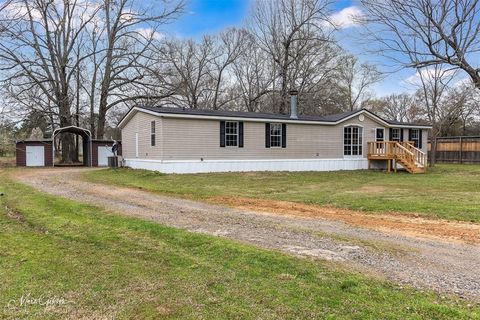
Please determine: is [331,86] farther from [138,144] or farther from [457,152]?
[138,144]

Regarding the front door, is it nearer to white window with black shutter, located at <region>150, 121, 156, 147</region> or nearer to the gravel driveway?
white window with black shutter, located at <region>150, 121, 156, 147</region>

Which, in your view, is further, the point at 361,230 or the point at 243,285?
the point at 361,230

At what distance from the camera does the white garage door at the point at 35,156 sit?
23625mm

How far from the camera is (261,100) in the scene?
113 ft

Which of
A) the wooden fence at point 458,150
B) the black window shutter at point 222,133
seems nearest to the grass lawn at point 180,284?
the black window shutter at point 222,133

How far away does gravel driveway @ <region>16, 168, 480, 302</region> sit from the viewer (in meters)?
3.73

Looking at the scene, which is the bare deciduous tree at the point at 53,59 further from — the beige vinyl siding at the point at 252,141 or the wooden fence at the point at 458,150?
the wooden fence at the point at 458,150

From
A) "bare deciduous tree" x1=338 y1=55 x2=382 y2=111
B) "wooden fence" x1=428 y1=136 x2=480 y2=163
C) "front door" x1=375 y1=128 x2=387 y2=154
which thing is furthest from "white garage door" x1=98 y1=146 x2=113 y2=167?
"wooden fence" x1=428 y1=136 x2=480 y2=163

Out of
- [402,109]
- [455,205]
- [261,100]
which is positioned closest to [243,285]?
[455,205]

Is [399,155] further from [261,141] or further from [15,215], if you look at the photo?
[15,215]

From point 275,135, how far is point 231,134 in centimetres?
247

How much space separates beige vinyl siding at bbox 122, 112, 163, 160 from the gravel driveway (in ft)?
27.3

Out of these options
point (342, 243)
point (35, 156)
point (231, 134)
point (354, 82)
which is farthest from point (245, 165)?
point (354, 82)

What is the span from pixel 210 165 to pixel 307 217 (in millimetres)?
10635
